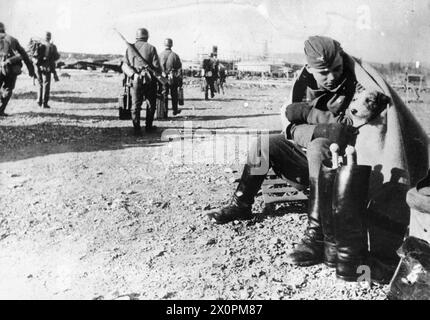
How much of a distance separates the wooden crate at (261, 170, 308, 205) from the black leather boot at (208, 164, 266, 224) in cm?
37

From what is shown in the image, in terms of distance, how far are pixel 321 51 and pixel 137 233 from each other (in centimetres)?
184

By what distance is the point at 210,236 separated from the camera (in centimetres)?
325

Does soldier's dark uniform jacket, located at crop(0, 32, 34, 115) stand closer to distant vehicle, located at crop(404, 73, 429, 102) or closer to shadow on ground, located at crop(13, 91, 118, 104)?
shadow on ground, located at crop(13, 91, 118, 104)

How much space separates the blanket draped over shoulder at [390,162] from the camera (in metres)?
2.65

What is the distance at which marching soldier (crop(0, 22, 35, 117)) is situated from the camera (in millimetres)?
8797

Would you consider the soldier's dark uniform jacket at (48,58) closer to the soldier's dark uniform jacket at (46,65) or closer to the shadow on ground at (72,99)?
the soldier's dark uniform jacket at (46,65)

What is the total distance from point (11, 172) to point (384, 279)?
13.5ft

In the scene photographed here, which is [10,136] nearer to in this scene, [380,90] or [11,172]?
[11,172]

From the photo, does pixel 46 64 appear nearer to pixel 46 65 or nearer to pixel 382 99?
pixel 46 65

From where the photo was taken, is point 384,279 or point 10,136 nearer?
point 384,279

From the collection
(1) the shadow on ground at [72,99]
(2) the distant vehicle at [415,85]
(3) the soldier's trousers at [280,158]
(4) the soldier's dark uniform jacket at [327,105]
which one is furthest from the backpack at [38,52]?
(2) the distant vehicle at [415,85]

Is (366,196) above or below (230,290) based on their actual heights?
above
